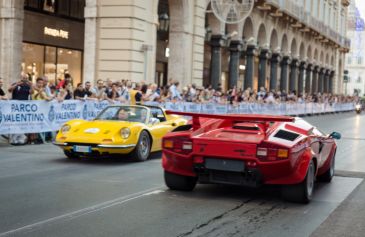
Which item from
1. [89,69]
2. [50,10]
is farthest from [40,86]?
[50,10]

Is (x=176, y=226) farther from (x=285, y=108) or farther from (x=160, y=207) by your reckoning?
(x=285, y=108)

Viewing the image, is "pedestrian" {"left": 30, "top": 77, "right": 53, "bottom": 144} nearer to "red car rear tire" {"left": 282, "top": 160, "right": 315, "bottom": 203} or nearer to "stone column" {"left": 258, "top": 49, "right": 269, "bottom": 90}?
"red car rear tire" {"left": 282, "top": 160, "right": 315, "bottom": 203}

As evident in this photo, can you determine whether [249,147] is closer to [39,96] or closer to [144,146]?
[144,146]

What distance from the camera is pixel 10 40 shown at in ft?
78.5

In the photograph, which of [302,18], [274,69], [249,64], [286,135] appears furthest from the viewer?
[302,18]

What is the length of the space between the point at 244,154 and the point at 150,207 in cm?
133

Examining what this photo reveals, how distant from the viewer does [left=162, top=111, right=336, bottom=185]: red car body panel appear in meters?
7.64

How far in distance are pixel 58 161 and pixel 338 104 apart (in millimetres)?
47764

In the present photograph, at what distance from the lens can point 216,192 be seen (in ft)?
28.3

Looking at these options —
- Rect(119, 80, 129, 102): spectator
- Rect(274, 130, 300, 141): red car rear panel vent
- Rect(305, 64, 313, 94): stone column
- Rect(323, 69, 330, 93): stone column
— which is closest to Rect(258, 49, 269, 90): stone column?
Rect(305, 64, 313, 94): stone column

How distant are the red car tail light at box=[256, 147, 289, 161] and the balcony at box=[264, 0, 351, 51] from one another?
1292 inches

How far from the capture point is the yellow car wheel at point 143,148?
1209cm

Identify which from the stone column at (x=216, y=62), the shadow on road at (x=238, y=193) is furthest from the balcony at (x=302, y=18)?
the shadow on road at (x=238, y=193)

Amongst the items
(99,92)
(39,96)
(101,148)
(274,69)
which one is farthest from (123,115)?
(274,69)
